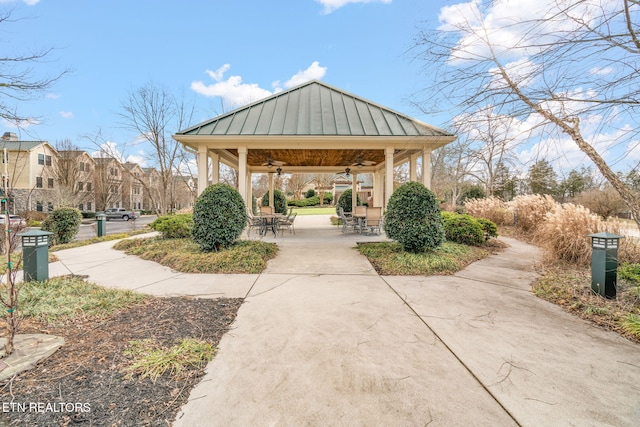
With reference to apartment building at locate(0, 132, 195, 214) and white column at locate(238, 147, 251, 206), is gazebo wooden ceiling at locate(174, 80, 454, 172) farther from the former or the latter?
apartment building at locate(0, 132, 195, 214)

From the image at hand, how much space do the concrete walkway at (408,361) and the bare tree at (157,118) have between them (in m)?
12.1

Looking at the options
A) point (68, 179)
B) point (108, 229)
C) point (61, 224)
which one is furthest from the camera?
point (68, 179)

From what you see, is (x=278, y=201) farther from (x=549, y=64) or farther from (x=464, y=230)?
(x=549, y=64)

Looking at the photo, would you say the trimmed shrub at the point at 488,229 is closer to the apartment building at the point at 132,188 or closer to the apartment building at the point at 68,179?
the apartment building at the point at 68,179

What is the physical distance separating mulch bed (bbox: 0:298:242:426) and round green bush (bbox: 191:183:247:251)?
319 centimetres

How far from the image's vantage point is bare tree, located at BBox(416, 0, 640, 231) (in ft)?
10.3

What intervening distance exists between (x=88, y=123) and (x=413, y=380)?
1845cm

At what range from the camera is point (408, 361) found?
8.06 feet

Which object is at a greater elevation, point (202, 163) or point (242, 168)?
point (202, 163)

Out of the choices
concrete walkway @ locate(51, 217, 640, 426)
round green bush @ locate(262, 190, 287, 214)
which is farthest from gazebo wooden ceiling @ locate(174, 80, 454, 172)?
round green bush @ locate(262, 190, 287, 214)

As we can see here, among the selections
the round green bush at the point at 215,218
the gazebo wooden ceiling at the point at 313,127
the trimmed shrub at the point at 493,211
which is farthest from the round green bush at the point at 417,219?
the trimmed shrub at the point at 493,211

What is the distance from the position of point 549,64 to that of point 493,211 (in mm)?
10035

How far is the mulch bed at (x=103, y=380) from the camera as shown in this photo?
177cm

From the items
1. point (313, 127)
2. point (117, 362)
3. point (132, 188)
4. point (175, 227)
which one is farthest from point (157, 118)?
point (132, 188)
